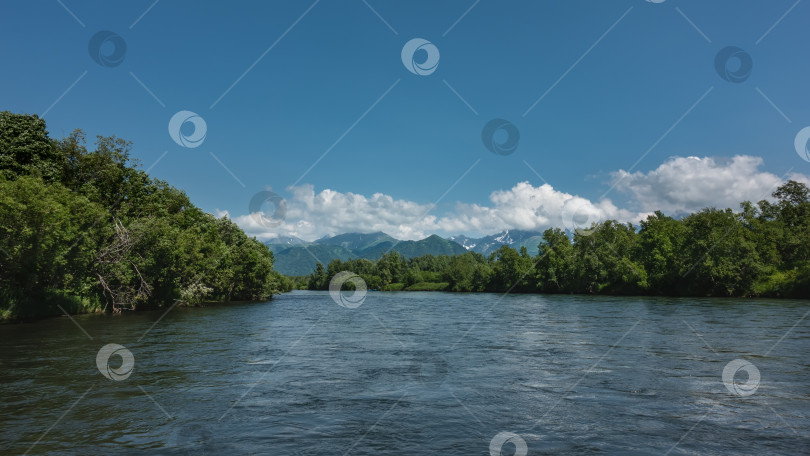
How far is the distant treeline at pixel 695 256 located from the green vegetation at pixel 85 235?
90430 mm

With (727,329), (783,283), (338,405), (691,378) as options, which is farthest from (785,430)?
(783,283)

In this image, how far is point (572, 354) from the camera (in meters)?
24.1

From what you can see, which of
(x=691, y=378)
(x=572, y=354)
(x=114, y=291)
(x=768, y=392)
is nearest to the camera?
(x=768, y=392)

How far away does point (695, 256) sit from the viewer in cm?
9756

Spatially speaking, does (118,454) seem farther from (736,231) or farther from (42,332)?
(736,231)

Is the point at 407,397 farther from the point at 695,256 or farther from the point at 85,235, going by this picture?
the point at 695,256

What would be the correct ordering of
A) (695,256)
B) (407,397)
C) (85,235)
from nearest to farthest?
(407,397)
(85,235)
(695,256)

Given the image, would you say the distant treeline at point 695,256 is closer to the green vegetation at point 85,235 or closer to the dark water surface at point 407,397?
the dark water surface at point 407,397

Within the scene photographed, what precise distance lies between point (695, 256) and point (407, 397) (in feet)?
332

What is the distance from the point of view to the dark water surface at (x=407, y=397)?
10.9m

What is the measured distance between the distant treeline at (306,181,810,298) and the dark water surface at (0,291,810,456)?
70.0m

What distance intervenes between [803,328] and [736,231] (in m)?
71.8

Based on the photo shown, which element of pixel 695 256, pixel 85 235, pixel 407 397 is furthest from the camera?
pixel 695 256

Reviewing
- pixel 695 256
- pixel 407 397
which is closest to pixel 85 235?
pixel 407 397
